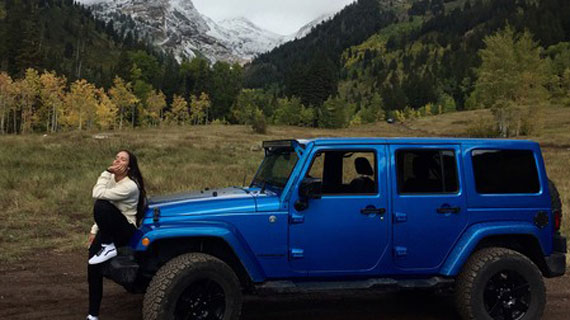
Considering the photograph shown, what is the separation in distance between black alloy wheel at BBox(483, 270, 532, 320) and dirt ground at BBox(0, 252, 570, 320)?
70 cm

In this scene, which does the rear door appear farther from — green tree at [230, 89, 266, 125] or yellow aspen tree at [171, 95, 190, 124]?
green tree at [230, 89, 266, 125]

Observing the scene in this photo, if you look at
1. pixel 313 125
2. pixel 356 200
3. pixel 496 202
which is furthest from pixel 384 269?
pixel 313 125

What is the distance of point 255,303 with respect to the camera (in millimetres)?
6301

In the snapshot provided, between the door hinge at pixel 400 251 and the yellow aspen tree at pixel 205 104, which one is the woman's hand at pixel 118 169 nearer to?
the door hinge at pixel 400 251

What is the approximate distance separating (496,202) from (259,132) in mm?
56197

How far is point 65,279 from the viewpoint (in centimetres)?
719

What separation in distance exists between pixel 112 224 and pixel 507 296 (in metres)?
4.62

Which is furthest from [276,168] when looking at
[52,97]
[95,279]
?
[52,97]

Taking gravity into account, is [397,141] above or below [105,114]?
below

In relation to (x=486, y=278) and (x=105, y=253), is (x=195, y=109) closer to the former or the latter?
(x=105, y=253)

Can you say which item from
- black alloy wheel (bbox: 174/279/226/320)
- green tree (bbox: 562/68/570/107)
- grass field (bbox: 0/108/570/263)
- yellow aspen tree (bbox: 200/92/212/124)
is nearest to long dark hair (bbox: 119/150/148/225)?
black alloy wheel (bbox: 174/279/226/320)

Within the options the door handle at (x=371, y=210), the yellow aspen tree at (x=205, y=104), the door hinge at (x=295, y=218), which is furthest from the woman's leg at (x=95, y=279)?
the yellow aspen tree at (x=205, y=104)

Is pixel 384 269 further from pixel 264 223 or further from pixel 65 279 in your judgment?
pixel 65 279

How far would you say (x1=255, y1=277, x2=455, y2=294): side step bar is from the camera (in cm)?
494
